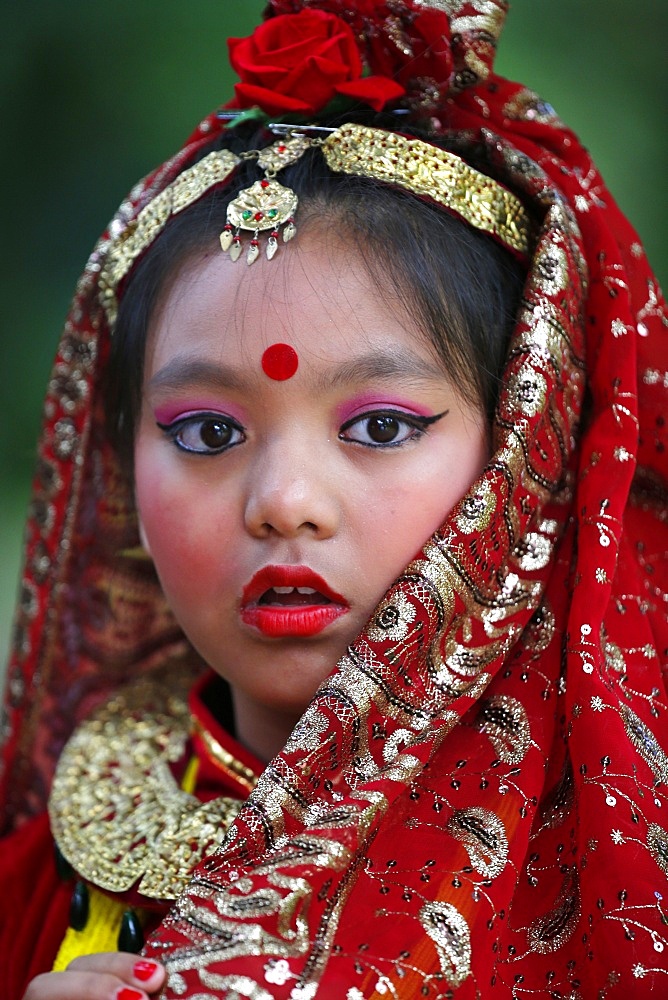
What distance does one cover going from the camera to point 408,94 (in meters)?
1.43

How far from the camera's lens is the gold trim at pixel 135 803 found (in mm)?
1341

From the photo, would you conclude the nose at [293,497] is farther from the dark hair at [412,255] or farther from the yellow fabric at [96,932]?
the yellow fabric at [96,932]

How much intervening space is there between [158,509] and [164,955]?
1.77 ft

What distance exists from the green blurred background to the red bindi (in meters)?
1.96

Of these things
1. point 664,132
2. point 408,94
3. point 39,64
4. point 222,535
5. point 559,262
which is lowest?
point 222,535

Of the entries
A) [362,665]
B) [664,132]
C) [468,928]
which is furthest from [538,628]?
[664,132]

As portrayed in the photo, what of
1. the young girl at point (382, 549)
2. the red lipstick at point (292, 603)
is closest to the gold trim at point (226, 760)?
the young girl at point (382, 549)

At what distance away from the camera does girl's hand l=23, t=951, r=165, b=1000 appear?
1014 millimetres

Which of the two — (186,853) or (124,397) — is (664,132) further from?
(186,853)

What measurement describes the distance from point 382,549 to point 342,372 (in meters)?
0.21

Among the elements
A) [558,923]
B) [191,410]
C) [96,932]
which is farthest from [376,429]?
[96,932]

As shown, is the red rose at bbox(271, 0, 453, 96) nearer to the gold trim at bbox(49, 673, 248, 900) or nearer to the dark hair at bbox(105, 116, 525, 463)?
the dark hair at bbox(105, 116, 525, 463)

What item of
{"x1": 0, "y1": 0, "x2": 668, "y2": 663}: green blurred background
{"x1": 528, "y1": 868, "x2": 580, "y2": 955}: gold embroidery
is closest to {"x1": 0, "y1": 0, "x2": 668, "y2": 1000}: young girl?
{"x1": 528, "y1": 868, "x2": 580, "y2": 955}: gold embroidery

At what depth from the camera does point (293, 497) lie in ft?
3.90
